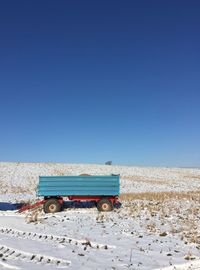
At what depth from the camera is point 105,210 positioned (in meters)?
16.7

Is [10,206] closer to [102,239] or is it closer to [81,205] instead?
[81,205]

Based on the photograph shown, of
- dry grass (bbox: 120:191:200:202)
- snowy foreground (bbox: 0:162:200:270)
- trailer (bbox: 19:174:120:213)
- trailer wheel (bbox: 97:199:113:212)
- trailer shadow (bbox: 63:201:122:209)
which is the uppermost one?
trailer (bbox: 19:174:120:213)

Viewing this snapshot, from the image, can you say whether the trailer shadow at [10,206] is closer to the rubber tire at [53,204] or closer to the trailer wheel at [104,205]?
the rubber tire at [53,204]

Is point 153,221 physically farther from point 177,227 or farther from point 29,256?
point 29,256

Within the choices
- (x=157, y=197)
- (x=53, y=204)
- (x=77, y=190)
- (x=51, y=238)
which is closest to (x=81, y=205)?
(x=77, y=190)

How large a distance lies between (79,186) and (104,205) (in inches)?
68.7

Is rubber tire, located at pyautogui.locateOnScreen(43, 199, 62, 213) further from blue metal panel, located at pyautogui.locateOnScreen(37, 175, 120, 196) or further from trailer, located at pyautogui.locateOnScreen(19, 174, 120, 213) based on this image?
blue metal panel, located at pyautogui.locateOnScreen(37, 175, 120, 196)

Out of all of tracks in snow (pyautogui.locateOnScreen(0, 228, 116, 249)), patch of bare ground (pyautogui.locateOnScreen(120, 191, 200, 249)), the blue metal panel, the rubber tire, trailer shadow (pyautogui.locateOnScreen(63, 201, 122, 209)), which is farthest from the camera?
trailer shadow (pyautogui.locateOnScreen(63, 201, 122, 209))

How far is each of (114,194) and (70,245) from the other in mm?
7410

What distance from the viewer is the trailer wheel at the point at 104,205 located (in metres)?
16.7

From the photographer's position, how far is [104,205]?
16703 mm

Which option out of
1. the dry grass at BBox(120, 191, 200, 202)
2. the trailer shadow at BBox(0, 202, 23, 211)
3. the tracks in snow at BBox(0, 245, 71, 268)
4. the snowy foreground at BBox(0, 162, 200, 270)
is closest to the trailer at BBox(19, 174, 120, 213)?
the snowy foreground at BBox(0, 162, 200, 270)

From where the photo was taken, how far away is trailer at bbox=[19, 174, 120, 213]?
16391 millimetres

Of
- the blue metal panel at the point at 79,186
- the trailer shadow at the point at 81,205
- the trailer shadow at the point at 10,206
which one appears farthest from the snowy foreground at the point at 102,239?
the trailer shadow at the point at 10,206
